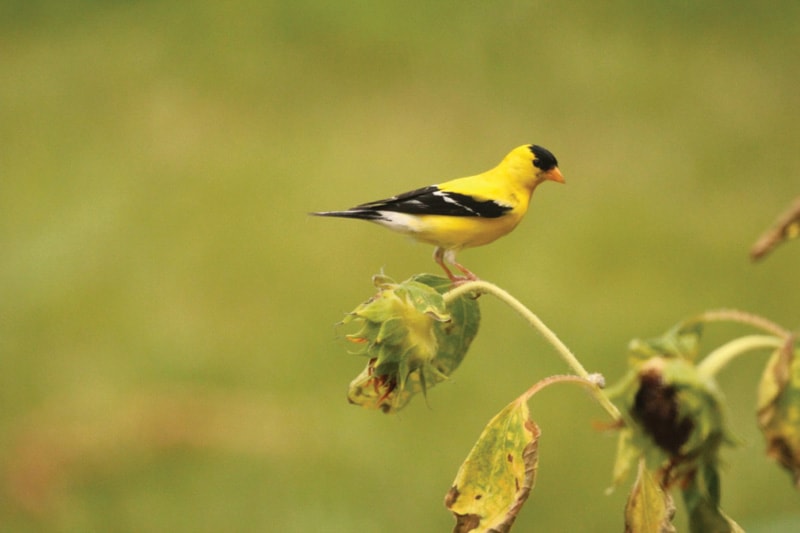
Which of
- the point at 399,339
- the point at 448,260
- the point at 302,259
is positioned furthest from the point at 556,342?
the point at 302,259

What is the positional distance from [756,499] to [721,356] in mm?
2065

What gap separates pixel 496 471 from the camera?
71 cm

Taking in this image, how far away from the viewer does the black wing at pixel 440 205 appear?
896mm

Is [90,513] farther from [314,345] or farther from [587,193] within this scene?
[587,193]

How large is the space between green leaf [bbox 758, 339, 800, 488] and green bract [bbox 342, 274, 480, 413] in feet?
0.76

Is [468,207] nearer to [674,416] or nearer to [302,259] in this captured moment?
[674,416]

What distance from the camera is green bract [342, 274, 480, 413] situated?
688 millimetres

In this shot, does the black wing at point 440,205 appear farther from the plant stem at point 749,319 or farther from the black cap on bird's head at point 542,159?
the plant stem at point 749,319

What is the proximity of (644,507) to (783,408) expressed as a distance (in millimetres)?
213

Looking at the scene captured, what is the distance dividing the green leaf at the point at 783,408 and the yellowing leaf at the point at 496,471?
0.22 meters

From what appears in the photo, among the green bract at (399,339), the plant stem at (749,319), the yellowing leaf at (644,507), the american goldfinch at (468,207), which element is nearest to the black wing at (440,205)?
the american goldfinch at (468,207)

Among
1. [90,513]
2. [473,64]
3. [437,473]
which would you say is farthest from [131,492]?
[473,64]

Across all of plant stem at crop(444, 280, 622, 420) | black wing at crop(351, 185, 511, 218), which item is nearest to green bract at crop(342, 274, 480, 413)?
plant stem at crop(444, 280, 622, 420)

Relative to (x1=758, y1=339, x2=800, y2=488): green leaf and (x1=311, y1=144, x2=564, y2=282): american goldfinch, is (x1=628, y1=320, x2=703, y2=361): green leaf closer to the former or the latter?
→ (x1=758, y1=339, x2=800, y2=488): green leaf
